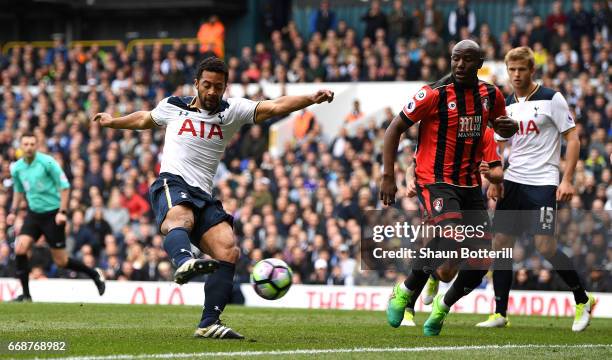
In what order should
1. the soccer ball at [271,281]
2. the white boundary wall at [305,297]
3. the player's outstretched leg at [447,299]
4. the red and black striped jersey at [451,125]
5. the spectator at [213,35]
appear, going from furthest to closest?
the spectator at [213,35] < the white boundary wall at [305,297] < the player's outstretched leg at [447,299] < the red and black striped jersey at [451,125] < the soccer ball at [271,281]

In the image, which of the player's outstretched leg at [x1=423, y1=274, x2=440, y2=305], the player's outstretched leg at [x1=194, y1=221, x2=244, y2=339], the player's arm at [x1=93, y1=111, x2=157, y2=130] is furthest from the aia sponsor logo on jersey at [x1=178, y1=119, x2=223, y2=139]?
the player's outstretched leg at [x1=423, y1=274, x2=440, y2=305]

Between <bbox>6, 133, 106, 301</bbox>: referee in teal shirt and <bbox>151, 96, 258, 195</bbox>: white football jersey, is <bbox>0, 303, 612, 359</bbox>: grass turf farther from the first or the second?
<bbox>6, 133, 106, 301</bbox>: referee in teal shirt

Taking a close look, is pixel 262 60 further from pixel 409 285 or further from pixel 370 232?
pixel 409 285

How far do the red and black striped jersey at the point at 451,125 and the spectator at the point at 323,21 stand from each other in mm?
18090

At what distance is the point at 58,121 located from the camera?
27.2 metres

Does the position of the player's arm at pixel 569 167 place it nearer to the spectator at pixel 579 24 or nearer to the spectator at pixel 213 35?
the spectator at pixel 579 24

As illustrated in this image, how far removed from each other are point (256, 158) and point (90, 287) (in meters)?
6.16

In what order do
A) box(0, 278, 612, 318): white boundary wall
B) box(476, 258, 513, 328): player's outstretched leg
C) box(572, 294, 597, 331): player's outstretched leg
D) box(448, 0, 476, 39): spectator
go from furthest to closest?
box(448, 0, 476, 39): spectator
box(0, 278, 612, 318): white boundary wall
box(476, 258, 513, 328): player's outstretched leg
box(572, 294, 597, 331): player's outstretched leg

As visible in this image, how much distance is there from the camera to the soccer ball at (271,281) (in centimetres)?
920

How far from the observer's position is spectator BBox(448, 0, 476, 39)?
2578cm

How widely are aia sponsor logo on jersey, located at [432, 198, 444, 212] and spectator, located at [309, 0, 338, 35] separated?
1839 cm

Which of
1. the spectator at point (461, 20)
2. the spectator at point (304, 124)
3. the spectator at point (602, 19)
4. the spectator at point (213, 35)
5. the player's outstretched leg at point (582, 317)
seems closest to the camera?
the player's outstretched leg at point (582, 317)

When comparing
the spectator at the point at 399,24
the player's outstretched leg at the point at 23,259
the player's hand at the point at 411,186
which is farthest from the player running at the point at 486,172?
the spectator at the point at 399,24

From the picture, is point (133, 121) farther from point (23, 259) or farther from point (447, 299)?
point (23, 259)
